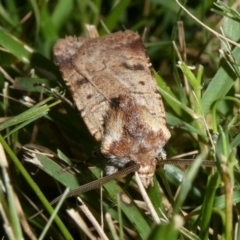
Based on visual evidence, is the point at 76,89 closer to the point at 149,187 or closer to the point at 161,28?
the point at 149,187

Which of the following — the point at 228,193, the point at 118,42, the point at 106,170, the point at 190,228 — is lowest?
the point at 190,228

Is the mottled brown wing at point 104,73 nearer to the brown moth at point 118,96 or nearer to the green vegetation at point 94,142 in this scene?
the brown moth at point 118,96

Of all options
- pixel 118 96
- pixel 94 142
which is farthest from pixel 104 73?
pixel 94 142

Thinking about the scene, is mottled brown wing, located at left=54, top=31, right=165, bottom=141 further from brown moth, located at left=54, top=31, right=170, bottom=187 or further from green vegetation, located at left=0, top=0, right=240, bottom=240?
green vegetation, located at left=0, top=0, right=240, bottom=240

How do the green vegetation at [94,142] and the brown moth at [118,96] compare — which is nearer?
the green vegetation at [94,142]

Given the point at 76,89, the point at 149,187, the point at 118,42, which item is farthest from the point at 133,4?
the point at 149,187

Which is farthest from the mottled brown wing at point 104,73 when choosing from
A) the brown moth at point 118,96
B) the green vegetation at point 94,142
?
the green vegetation at point 94,142

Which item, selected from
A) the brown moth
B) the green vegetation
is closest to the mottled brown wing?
the brown moth
